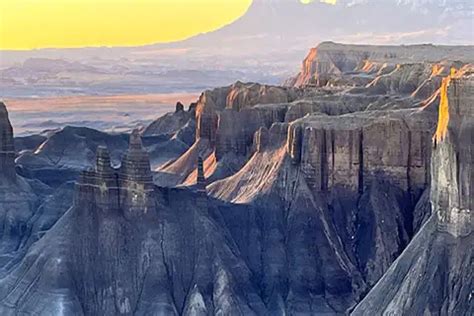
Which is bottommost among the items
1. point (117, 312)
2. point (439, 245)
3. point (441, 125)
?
point (117, 312)

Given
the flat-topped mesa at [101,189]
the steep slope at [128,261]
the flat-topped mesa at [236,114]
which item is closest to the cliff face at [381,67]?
the flat-topped mesa at [236,114]

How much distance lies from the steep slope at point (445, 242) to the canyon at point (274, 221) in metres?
0.07

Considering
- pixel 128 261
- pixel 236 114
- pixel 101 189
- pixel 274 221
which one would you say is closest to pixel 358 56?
pixel 236 114

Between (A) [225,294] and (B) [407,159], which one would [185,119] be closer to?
(B) [407,159]

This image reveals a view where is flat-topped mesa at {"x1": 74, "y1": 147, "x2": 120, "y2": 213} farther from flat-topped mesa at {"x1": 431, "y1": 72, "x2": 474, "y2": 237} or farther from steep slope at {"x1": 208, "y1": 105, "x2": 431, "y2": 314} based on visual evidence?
flat-topped mesa at {"x1": 431, "y1": 72, "x2": 474, "y2": 237}

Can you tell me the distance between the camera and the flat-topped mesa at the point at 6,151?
85.8 metres

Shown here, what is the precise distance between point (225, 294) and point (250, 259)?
5836mm

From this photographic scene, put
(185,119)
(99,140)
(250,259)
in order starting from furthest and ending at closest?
1. (185,119)
2. (99,140)
3. (250,259)

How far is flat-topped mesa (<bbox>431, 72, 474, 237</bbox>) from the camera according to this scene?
60.5 meters

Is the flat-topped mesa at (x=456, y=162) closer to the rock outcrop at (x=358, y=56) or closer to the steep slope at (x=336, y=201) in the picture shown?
the steep slope at (x=336, y=201)

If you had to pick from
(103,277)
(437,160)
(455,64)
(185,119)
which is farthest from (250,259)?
(185,119)

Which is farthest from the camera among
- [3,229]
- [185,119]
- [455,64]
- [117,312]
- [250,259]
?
[185,119]

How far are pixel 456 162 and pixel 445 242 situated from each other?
373cm

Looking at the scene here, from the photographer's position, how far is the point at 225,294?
226 feet
